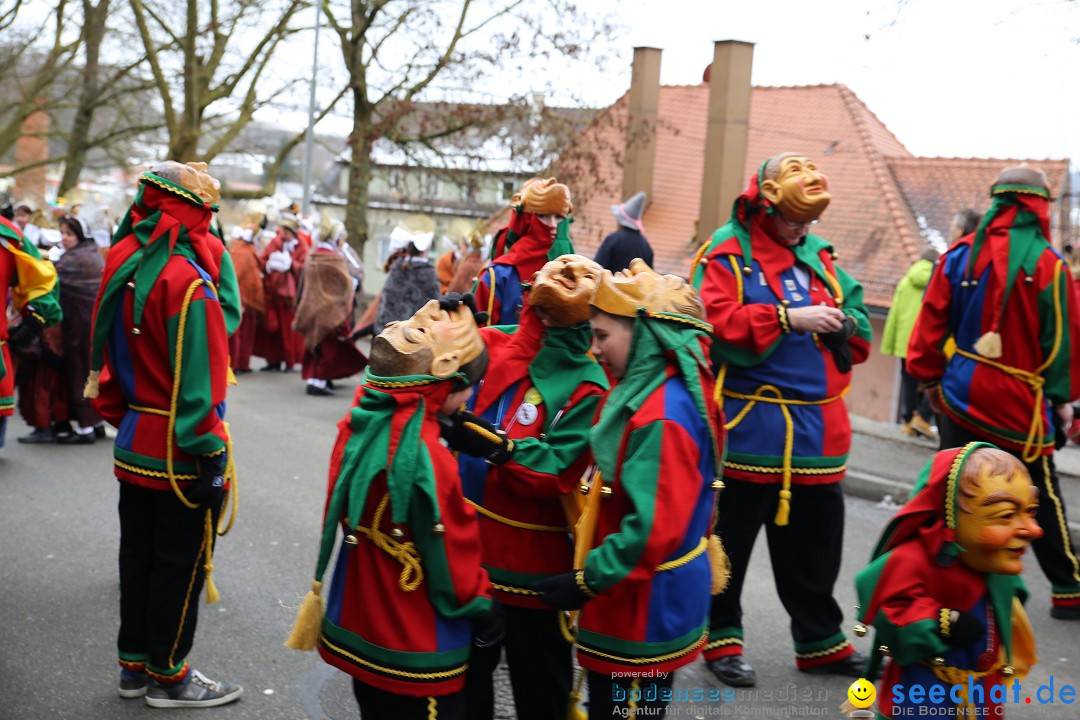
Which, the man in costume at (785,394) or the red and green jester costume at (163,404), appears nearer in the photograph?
the red and green jester costume at (163,404)

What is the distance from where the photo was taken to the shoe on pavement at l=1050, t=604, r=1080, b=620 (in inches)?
225

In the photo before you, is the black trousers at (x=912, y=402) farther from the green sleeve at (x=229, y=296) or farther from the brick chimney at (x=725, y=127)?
the brick chimney at (x=725, y=127)

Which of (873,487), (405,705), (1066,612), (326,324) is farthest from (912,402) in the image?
(405,705)

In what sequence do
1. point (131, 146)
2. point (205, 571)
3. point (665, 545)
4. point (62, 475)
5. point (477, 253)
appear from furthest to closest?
point (131, 146)
point (477, 253)
point (62, 475)
point (205, 571)
point (665, 545)

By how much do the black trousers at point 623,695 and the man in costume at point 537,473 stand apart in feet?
1.05

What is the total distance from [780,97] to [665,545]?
2486 centimetres

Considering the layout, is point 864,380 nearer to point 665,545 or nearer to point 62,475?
point 62,475

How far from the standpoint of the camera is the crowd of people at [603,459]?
9.98 ft

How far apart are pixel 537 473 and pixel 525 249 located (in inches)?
94.5

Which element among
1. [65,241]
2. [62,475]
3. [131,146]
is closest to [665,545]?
[62,475]

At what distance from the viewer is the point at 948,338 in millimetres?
5750

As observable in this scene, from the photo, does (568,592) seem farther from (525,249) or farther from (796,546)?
(525,249)

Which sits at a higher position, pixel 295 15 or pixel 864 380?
pixel 295 15

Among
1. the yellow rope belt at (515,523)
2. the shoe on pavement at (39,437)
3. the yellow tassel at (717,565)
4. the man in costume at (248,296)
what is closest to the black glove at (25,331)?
the shoe on pavement at (39,437)
